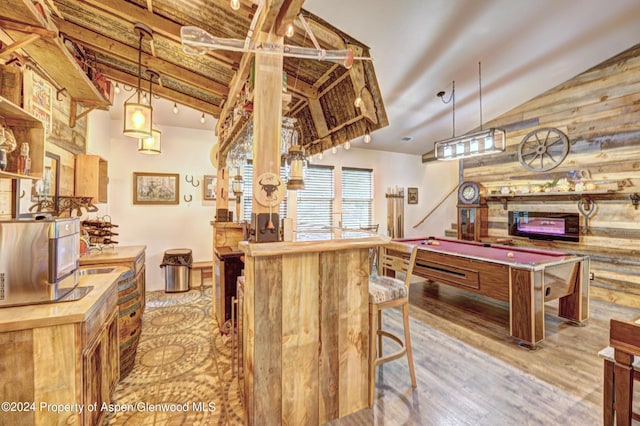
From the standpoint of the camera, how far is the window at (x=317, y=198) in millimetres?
6168

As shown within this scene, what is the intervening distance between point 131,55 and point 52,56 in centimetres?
106

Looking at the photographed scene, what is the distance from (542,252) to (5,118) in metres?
5.30

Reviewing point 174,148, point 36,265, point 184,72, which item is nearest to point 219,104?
point 184,72

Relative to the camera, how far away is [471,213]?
19.7 ft

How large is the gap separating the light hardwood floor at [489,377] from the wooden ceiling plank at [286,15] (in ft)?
8.33

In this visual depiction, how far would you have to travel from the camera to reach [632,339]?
1.41 meters

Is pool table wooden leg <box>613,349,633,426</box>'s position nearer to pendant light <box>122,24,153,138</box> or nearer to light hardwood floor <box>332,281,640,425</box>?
light hardwood floor <box>332,281,640,425</box>

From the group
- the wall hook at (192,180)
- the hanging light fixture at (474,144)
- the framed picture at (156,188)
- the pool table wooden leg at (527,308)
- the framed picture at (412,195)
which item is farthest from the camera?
the framed picture at (412,195)

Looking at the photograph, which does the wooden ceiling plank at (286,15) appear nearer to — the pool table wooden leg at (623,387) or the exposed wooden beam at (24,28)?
the exposed wooden beam at (24,28)

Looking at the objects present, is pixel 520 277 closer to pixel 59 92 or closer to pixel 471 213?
pixel 471 213

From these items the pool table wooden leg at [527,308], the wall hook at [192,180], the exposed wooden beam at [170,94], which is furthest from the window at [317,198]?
the pool table wooden leg at [527,308]

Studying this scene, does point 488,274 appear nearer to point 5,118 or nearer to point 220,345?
point 220,345

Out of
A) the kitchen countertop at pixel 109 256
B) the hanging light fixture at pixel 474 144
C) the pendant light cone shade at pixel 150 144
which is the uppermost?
the hanging light fixture at pixel 474 144

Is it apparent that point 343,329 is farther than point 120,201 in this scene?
No
